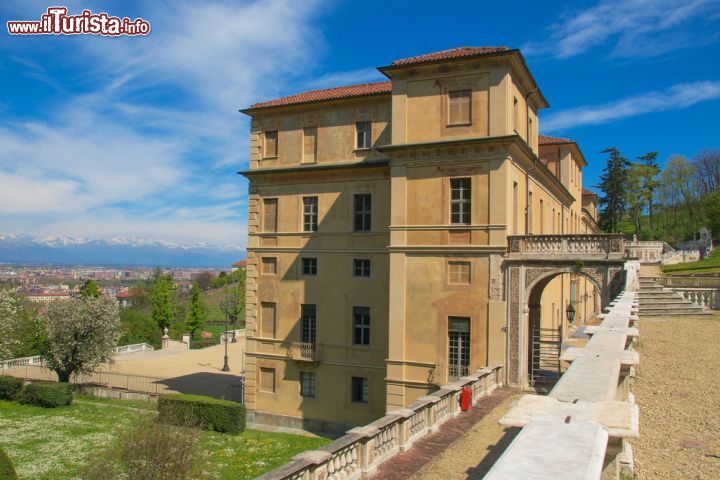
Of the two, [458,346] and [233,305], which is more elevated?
[458,346]

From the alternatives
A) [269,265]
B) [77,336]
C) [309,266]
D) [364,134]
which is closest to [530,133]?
[364,134]

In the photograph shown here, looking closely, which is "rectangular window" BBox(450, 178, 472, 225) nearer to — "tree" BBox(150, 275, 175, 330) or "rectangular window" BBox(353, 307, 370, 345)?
"rectangular window" BBox(353, 307, 370, 345)

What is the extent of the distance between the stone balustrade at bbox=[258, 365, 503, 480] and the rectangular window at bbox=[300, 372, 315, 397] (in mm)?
12573

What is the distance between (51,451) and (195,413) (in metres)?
6.24

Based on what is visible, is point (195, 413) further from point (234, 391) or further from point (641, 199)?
point (641, 199)

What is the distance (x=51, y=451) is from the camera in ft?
72.5

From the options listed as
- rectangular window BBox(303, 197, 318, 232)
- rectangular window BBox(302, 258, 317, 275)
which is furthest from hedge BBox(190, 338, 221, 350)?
rectangular window BBox(303, 197, 318, 232)

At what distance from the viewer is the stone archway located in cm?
1956

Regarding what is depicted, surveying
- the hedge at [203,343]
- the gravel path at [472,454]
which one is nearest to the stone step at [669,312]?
the gravel path at [472,454]

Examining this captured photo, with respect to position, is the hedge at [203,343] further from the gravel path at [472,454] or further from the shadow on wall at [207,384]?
the gravel path at [472,454]

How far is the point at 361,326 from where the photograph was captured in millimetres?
25609

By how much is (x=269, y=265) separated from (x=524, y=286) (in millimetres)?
13096

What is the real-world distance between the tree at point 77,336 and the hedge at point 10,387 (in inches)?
126

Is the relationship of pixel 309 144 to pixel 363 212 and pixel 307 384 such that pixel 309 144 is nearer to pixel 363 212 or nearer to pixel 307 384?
pixel 363 212
